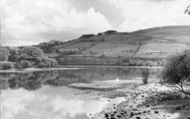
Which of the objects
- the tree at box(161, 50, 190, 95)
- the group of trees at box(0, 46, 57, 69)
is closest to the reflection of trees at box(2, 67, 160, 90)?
the tree at box(161, 50, 190, 95)

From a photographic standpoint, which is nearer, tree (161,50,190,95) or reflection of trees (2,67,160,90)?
tree (161,50,190,95)

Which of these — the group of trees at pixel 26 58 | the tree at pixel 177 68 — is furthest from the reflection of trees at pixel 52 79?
the group of trees at pixel 26 58

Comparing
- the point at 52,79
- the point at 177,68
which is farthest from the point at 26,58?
the point at 177,68

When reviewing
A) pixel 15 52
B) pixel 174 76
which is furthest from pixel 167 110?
pixel 15 52

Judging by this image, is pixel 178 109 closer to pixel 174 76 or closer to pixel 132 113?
pixel 132 113

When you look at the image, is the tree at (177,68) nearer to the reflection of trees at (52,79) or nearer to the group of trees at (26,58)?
the reflection of trees at (52,79)

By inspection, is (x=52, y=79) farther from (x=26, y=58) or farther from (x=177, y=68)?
(x=26, y=58)

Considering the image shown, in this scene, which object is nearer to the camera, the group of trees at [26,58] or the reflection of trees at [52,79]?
the reflection of trees at [52,79]

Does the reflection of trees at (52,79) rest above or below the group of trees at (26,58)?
below

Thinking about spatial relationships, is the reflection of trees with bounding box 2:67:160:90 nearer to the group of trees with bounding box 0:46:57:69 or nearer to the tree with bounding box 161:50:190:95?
the tree with bounding box 161:50:190:95

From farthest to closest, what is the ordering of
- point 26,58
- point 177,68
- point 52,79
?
point 26,58 → point 52,79 → point 177,68
